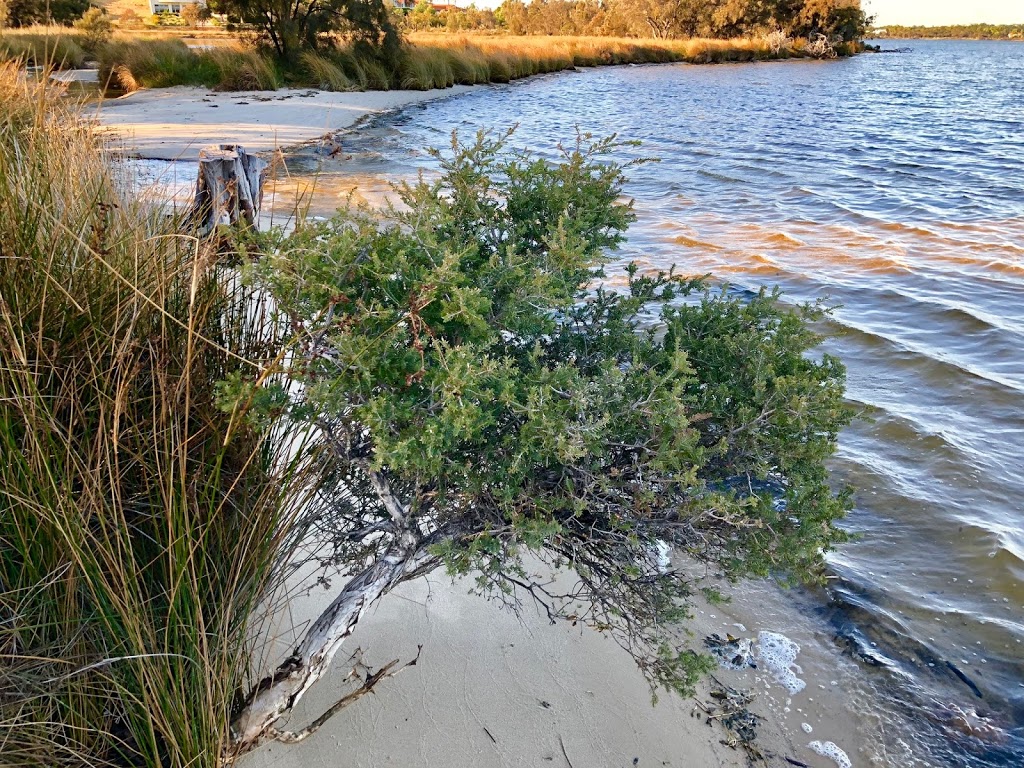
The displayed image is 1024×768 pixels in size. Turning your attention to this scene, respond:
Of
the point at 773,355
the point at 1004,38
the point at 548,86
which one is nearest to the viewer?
the point at 773,355

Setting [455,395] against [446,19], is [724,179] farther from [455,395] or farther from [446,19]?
→ [446,19]

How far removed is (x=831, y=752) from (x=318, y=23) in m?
23.8

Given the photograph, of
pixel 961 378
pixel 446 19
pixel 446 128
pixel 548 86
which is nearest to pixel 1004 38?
pixel 446 19

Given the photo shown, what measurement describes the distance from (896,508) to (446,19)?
85.5 metres

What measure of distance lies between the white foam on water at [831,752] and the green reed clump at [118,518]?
80.6 inches

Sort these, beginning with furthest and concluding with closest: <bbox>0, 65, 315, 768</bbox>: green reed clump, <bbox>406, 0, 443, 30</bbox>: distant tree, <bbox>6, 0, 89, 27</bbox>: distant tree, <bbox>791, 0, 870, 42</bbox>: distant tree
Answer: <bbox>406, 0, 443, 30</bbox>: distant tree
<bbox>791, 0, 870, 42</bbox>: distant tree
<bbox>6, 0, 89, 27</bbox>: distant tree
<bbox>0, 65, 315, 768</bbox>: green reed clump

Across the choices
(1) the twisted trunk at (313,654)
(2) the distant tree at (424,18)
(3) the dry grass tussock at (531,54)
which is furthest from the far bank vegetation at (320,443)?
(2) the distant tree at (424,18)

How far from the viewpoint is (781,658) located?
312cm

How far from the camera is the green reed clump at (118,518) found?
1.70 meters

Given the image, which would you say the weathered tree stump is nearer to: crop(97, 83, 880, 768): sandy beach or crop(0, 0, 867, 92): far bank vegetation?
crop(0, 0, 867, 92): far bank vegetation

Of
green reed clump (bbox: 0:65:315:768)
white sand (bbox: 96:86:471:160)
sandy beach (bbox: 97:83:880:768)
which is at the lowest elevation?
sandy beach (bbox: 97:83:880:768)

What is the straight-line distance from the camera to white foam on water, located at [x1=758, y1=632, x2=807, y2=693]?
9.85 feet

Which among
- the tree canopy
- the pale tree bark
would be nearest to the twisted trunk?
the pale tree bark

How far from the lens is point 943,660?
328 centimetres
